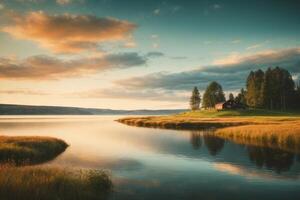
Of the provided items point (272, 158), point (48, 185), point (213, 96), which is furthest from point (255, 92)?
point (48, 185)

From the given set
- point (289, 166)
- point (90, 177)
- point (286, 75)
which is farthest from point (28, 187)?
point (286, 75)

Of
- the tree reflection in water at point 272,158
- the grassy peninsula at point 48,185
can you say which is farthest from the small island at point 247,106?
the grassy peninsula at point 48,185

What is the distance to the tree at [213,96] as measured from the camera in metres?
155

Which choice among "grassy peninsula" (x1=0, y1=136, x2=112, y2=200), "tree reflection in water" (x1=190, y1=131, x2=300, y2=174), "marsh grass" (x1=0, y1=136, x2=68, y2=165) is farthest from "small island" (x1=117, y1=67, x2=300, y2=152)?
"grassy peninsula" (x1=0, y1=136, x2=112, y2=200)

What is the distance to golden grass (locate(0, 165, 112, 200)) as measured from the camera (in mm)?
16078

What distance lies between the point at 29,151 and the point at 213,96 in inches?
5136

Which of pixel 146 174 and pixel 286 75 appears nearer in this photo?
pixel 146 174

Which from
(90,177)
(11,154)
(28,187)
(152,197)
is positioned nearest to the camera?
(28,187)

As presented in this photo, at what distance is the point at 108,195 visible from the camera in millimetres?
20062

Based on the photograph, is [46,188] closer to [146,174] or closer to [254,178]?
[146,174]

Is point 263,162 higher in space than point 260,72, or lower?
lower

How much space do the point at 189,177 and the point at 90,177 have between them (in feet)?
31.5

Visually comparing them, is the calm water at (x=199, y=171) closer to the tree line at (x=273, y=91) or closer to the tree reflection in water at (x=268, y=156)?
the tree reflection in water at (x=268, y=156)

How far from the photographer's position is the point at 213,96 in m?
156
